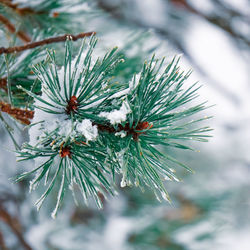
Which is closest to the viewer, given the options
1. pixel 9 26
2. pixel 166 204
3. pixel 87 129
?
pixel 87 129

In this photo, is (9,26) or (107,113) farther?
(9,26)

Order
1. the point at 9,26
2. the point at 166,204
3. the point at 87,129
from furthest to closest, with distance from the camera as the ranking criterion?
1. the point at 166,204
2. the point at 9,26
3. the point at 87,129

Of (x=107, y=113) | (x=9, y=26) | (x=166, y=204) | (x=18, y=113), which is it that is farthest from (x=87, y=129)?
(x=166, y=204)

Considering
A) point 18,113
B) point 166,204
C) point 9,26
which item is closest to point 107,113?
point 18,113

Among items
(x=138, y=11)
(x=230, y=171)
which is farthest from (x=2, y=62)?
(x=230, y=171)

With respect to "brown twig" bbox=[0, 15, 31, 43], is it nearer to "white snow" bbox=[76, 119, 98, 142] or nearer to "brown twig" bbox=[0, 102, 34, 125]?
"brown twig" bbox=[0, 102, 34, 125]

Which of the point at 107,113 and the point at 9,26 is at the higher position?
the point at 9,26

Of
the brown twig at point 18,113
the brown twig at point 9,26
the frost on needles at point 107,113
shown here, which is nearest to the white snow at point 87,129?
the frost on needles at point 107,113

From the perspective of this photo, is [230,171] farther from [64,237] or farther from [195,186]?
[64,237]

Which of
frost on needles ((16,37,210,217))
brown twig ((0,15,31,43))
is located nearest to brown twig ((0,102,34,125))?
frost on needles ((16,37,210,217))

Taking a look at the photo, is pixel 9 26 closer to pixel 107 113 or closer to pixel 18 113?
pixel 18 113

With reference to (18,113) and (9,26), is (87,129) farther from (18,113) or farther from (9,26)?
(9,26)

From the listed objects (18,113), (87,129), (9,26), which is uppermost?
(9,26)

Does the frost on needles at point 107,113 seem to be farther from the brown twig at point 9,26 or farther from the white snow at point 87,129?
the brown twig at point 9,26
